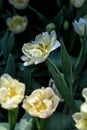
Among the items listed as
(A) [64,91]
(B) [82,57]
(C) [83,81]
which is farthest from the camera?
(C) [83,81]

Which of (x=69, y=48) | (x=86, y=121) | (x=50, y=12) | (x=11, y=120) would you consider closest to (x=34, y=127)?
(x=11, y=120)

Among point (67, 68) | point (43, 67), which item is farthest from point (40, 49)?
point (43, 67)

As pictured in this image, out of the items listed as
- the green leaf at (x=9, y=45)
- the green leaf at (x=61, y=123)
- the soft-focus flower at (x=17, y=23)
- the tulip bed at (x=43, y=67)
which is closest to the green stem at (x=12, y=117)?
the tulip bed at (x=43, y=67)

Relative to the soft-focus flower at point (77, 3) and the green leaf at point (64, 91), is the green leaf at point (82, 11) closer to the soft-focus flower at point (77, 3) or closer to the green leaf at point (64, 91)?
the soft-focus flower at point (77, 3)

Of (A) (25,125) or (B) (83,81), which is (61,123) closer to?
(A) (25,125)

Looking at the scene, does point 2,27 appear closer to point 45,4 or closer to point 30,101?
Answer: point 45,4
